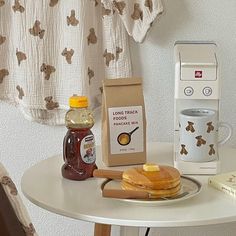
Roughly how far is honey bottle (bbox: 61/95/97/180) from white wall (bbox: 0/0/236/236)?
1.44 ft

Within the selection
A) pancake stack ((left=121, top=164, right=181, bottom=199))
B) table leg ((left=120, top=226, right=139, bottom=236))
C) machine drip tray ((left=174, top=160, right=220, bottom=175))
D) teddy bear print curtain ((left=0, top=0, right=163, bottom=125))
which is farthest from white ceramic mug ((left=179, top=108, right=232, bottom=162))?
teddy bear print curtain ((left=0, top=0, right=163, bottom=125))

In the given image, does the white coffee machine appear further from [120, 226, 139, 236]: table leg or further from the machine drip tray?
[120, 226, 139, 236]: table leg

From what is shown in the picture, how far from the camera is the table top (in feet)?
4.35

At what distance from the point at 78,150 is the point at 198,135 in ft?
0.89

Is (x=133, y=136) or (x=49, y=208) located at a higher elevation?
(x=133, y=136)

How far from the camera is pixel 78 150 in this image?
5.05 ft

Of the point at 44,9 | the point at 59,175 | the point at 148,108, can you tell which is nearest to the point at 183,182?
the point at 59,175

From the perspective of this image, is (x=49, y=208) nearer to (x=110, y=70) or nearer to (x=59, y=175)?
(x=59, y=175)

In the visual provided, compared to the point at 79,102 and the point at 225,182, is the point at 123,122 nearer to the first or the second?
the point at 79,102

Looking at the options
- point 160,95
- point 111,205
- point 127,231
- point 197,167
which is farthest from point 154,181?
point 160,95

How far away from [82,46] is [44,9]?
0.14 meters

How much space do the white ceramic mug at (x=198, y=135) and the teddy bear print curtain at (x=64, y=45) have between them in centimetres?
37

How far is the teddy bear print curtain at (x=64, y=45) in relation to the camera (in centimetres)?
186

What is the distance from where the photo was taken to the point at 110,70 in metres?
1.91
